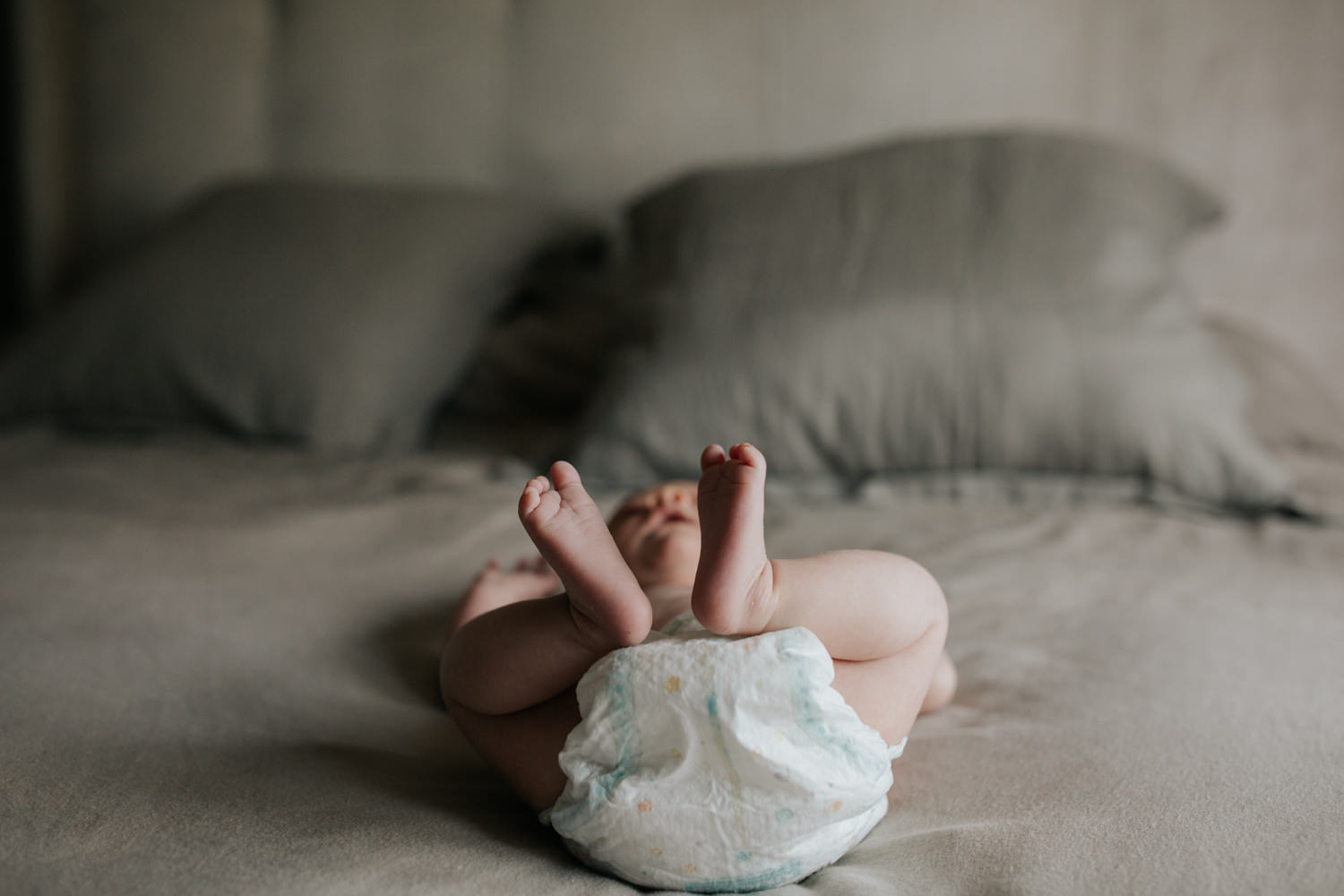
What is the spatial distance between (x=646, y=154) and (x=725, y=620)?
1557 millimetres

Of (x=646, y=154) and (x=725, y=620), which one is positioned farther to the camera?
(x=646, y=154)

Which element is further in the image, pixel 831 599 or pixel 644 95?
pixel 644 95

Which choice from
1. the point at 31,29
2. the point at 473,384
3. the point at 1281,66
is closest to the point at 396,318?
the point at 473,384

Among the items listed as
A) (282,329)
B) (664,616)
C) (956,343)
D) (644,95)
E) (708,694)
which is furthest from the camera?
(644,95)

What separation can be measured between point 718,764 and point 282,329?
46.8 inches

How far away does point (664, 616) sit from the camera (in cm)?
62

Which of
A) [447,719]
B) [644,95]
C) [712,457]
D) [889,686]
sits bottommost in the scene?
[447,719]

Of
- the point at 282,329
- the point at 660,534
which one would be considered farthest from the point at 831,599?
the point at 282,329

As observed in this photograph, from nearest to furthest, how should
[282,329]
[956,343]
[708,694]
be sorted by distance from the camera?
[708,694] < [956,343] < [282,329]

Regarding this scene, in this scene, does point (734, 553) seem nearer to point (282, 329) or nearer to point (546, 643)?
point (546, 643)

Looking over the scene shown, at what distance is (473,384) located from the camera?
63.5 inches

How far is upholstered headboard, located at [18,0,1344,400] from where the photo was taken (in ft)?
5.57

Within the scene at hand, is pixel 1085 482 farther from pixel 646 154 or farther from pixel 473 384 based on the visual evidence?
pixel 646 154

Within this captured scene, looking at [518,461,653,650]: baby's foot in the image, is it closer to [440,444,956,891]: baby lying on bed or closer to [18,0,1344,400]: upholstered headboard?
[440,444,956,891]: baby lying on bed
